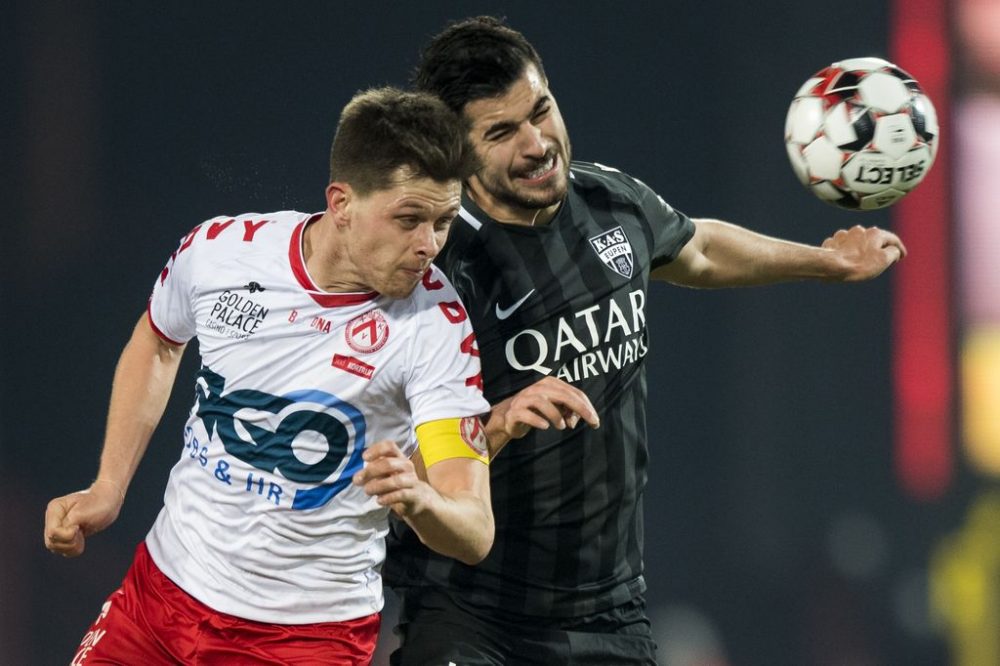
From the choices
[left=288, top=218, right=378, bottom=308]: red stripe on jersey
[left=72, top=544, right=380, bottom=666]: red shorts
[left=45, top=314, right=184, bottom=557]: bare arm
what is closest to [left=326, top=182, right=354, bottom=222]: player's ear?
[left=288, top=218, right=378, bottom=308]: red stripe on jersey

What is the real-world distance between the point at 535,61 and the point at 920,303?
115 inches

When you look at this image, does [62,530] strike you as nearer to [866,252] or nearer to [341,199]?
[341,199]

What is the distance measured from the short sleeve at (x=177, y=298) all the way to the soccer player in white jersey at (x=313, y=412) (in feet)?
0.13

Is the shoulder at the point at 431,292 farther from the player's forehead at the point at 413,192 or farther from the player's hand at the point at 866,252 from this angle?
the player's hand at the point at 866,252

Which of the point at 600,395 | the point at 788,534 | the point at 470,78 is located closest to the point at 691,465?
the point at 788,534

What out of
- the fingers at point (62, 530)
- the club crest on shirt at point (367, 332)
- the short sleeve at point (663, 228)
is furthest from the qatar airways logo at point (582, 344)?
the fingers at point (62, 530)

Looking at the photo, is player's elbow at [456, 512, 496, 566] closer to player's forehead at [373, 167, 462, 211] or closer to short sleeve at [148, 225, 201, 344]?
player's forehead at [373, 167, 462, 211]

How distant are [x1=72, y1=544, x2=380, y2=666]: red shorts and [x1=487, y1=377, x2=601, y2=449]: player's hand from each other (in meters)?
0.54

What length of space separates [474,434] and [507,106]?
724mm

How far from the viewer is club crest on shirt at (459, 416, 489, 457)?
7.62 ft

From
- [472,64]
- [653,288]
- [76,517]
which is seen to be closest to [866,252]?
[472,64]

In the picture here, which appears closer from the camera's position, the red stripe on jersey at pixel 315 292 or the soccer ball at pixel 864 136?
the red stripe on jersey at pixel 315 292

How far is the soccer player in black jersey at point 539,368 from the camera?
2719 mm

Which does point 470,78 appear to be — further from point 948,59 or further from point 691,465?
point 948,59
